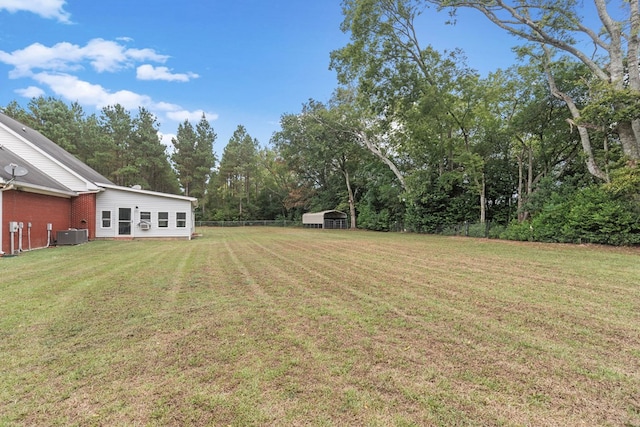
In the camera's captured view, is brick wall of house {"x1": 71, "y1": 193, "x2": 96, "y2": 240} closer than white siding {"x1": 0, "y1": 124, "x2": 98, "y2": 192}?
No

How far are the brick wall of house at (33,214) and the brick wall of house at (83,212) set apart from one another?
1.75ft

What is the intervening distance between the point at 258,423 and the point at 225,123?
4425cm

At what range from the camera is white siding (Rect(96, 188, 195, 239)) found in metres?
15.5

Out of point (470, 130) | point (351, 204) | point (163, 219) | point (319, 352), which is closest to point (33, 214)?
point (163, 219)

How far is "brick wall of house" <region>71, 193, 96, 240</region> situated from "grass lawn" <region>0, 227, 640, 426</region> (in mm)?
9939

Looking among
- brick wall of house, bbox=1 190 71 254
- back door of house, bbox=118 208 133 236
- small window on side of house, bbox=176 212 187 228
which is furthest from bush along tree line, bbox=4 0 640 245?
brick wall of house, bbox=1 190 71 254

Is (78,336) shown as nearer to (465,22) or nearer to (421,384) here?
(421,384)

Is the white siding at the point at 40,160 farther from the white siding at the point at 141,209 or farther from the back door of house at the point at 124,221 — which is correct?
the back door of house at the point at 124,221

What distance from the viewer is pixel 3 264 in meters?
7.75

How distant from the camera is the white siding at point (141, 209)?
15.5 m

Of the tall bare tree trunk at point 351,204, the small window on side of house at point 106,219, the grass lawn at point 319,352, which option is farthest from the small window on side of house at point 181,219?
the tall bare tree trunk at point 351,204

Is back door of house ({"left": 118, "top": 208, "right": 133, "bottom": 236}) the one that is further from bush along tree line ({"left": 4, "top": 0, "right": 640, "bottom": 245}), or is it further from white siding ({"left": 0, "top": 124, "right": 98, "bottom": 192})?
bush along tree line ({"left": 4, "top": 0, "right": 640, "bottom": 245})

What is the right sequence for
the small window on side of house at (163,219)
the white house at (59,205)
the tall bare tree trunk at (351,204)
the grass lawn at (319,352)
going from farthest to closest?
the tall bare tree trunk at (351,204)
the small window on side of house at (163,219)
the white house at (59,205)
the grass lawn at (319,352)

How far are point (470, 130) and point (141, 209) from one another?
2101cm
